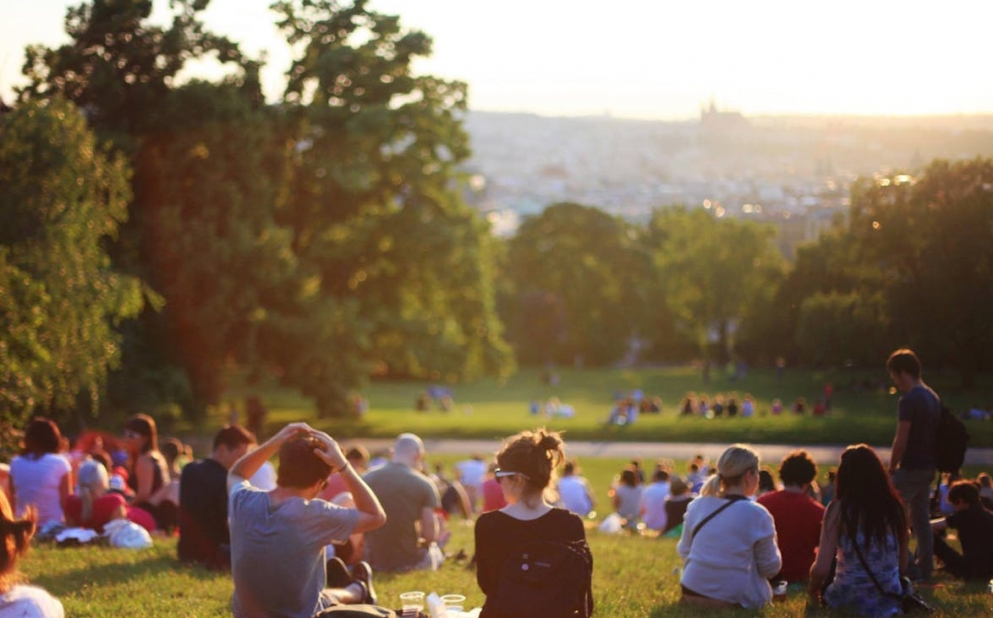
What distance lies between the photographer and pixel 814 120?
22266 millimetres

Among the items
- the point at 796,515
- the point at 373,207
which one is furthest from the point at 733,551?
the point at 373,207

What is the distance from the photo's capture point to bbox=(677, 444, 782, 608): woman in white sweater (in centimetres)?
766

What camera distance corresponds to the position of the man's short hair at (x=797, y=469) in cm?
948

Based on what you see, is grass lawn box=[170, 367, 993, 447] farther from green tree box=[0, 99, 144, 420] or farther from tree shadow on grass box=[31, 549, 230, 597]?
tree shadow on grass box=[31, 549, 230, 597]

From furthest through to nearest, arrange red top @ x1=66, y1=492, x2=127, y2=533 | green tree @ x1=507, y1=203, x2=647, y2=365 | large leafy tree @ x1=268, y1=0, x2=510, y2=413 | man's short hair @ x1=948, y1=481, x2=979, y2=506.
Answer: green tree @ x1=507, y1=203, x2=647, y2=365
large leafy tree @ x1=268, y1=0, x2=510, y2=413
red top @ x1=66, y1=492, x2=127, y2=533
man's short hair @ x1=948, y1=481, x2=979, y2=506

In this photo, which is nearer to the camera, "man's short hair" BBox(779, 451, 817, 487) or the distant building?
"man's short hair" BBox(779, 451, 817, 487)

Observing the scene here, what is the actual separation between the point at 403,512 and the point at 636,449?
21497 millimetres

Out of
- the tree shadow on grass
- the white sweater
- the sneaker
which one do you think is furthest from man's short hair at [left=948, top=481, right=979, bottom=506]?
the tree shadow on grass

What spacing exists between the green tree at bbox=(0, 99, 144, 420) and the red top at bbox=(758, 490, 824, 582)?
36.1ft

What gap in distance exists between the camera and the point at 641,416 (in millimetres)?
39906

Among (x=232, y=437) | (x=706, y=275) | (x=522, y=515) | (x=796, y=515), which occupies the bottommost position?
(x=706, y=275)

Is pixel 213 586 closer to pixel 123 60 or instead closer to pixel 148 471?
pixel 148 471

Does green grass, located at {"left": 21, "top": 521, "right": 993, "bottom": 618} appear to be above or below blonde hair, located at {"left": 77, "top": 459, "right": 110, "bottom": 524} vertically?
below

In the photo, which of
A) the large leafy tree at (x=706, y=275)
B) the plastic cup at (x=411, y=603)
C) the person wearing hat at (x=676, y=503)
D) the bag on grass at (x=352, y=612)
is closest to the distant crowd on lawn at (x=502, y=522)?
the bag on grass at (x=352, y=612)
